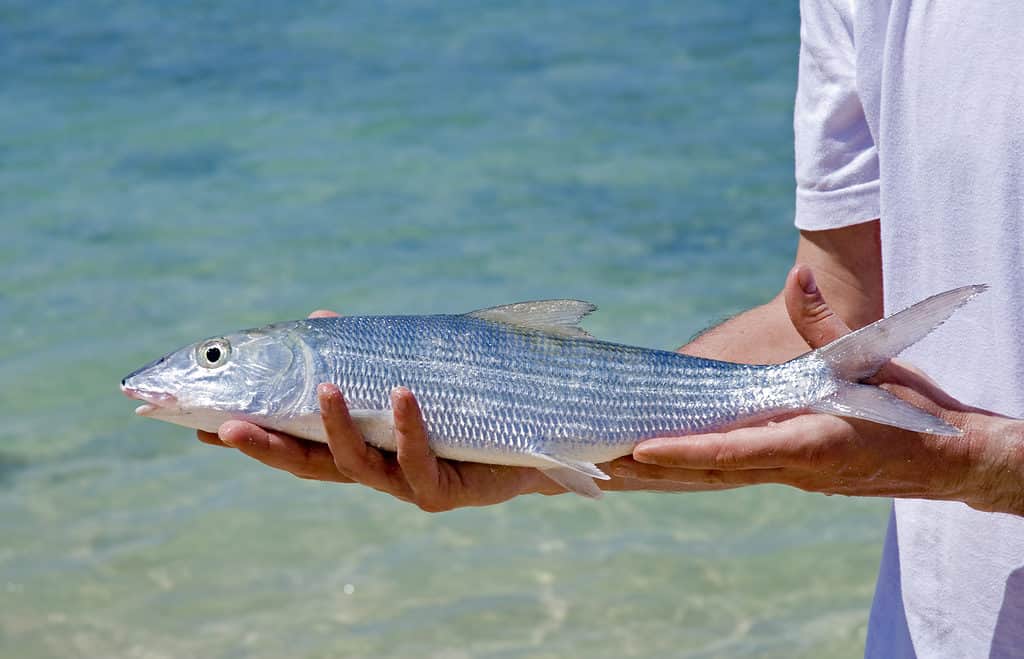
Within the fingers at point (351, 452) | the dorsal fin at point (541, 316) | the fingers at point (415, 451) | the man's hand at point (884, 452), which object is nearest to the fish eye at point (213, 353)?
the fingers at point (351, 452)

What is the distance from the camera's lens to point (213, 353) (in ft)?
9.81

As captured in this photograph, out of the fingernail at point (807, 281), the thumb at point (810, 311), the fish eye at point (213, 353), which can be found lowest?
the fish eye at point (213, 353)

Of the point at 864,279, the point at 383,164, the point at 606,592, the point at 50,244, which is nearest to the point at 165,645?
the point at 606,592

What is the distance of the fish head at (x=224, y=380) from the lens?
2.89 meters

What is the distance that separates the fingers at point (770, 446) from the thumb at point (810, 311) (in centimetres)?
20

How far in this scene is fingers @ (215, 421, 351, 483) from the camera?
282 centimetres

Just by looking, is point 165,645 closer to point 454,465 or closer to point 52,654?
point 52,654

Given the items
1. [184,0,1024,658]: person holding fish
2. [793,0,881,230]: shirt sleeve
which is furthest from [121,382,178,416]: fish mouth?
[793,0,881,230]: shirt sleeve

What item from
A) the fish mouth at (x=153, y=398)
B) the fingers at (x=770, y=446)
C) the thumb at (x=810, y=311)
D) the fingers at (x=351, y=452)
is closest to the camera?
the fingers at (x=770, y=446)

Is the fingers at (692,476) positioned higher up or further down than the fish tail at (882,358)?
further down

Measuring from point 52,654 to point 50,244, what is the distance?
17.6 feet

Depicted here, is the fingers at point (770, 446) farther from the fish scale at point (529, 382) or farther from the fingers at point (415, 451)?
the fingers at point (415, 451)

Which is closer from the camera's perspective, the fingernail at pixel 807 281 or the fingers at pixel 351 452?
the fingernail at pixel 807 281

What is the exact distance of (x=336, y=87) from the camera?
13.9m
